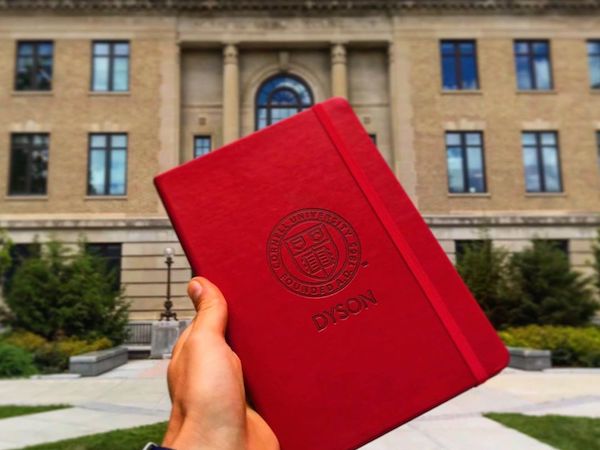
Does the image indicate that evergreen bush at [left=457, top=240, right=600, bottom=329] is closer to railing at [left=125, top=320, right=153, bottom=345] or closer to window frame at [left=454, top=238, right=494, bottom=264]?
window frame at [left=454, top=238, right=494, bottom=264]

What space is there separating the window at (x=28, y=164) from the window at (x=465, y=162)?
20191 mm

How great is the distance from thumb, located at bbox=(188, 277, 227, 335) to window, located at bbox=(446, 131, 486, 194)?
962 inches

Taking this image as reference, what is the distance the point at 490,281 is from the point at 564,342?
4.70 m

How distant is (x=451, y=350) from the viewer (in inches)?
72.9

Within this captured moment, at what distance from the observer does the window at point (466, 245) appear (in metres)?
21.7

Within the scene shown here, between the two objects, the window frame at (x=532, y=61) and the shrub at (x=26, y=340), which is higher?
the window frame at (x=532, y=61)

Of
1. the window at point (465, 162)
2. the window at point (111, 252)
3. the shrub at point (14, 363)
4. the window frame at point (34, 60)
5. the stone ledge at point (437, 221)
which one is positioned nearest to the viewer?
the shrub at point (14, 363)

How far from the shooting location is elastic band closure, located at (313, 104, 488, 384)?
1851mm

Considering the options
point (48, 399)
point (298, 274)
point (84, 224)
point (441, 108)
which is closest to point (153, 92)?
point (84, 224)

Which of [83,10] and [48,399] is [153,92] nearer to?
[83,10]

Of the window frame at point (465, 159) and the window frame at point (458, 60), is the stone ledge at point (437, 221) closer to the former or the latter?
the window frame at point (465, 159)

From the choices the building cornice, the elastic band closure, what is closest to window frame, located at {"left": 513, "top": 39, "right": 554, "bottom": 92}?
the building cornice

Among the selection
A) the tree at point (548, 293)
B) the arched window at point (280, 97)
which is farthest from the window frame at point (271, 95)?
the tree at point (548, 293)

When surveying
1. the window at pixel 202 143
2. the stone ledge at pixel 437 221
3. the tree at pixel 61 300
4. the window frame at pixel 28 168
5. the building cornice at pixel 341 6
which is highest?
the building cornice at pixel 341 6
